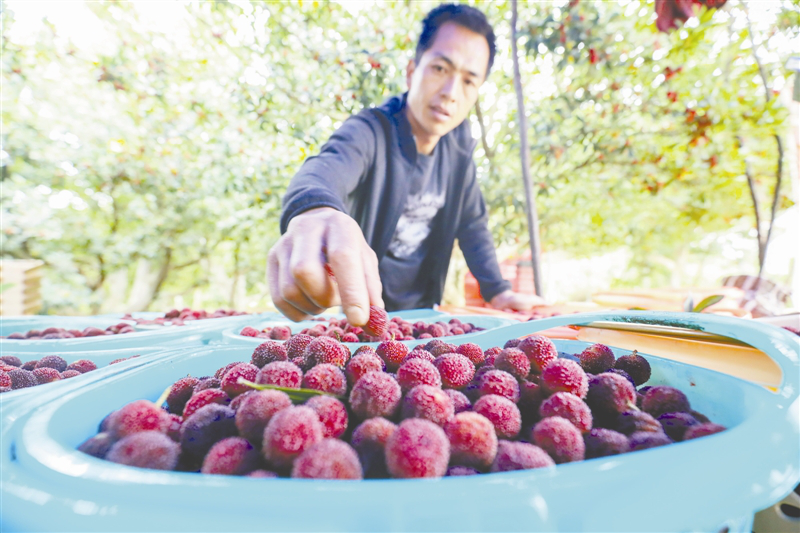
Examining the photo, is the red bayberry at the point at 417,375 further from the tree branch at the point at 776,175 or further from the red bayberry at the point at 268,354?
the tree branch at the point at 776,175

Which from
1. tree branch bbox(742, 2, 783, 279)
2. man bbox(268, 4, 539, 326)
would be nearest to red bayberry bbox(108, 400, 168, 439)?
man bbox(268, 4, 539, 326)

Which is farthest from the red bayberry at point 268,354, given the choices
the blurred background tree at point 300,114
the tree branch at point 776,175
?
the tree branch at point 776,175

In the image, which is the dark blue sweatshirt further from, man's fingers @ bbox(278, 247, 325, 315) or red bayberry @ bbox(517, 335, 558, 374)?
red bayberry @ bbox(517, 335, 558, 374)

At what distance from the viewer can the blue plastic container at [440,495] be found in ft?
0.70

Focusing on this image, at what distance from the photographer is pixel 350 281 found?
1.91 ft

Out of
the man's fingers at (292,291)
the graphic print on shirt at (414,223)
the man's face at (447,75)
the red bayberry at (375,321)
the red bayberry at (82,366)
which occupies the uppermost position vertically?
the man's face at (447,75)

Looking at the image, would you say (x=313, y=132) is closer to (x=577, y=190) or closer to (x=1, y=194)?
(x=577, y=190)

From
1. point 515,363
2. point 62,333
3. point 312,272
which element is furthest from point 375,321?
point 62,333

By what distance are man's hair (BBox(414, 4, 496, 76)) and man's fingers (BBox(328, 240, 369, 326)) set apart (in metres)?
1.36

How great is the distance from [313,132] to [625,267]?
922cm

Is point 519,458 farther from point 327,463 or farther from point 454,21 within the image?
point 454,21

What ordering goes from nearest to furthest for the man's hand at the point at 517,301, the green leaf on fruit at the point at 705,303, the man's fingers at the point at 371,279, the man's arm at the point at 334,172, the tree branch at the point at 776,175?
the man's fingers at the point at 371,279 < the man's arm at the point at 334,172 < the green leaf on fruit at the point at 705,303 < the man's hand at the point at 517,301 < the tree branch at the point at 776,175

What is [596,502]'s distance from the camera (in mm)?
227

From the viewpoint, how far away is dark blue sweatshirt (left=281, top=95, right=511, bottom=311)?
146 cm
